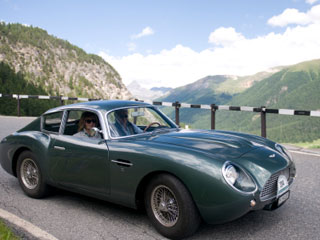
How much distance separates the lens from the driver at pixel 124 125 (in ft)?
14.6

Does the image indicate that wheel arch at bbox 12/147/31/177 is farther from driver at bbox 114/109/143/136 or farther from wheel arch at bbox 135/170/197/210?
wheel arch at bbox 135/170/197/210

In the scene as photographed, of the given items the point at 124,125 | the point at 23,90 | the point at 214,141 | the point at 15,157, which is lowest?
the point at 15,157

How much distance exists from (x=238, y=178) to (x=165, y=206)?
30.3 inches

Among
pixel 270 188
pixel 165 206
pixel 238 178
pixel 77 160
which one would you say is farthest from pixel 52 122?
pixel 270 188

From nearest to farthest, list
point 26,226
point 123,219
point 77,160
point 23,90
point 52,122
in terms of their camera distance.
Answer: point 26,226
point 123,219
point 77,160
point 52,122
point 23,90

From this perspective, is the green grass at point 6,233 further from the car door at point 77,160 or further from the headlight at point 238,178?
the headlight at point 238,178

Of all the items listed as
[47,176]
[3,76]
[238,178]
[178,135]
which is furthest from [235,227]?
[3,76]

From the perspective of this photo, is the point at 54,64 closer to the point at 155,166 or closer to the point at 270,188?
the point at 155,166

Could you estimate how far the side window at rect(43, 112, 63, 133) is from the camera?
5012mm

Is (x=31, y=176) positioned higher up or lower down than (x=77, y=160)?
lower down

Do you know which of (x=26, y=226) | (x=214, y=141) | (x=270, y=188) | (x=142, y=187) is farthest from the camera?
(x=214, y=141)

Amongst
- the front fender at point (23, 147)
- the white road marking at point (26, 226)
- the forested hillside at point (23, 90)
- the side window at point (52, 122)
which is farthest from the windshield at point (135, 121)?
the forested hillside at point (23, 90)

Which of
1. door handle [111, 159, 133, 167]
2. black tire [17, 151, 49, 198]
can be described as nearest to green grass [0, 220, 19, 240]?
black tire [17, 151, 49, 198]

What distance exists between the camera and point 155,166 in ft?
12.0
